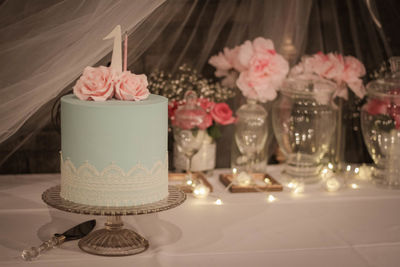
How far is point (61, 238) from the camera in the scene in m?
1.44

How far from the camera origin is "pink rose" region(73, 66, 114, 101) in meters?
1.36

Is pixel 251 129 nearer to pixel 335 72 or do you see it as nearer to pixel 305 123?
pixel 305 123

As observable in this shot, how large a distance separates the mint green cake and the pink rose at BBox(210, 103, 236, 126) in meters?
0.61

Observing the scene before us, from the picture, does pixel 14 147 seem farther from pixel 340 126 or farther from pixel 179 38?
pixel 340 126

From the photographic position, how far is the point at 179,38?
2.03 m

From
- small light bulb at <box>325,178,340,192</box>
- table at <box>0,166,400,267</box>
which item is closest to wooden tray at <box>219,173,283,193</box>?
table at <box>0,166,400,267</box>

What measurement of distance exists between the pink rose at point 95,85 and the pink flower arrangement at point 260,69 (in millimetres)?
678

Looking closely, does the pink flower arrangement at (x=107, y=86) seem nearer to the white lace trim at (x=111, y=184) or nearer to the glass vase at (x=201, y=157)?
the white lace trim at (x=111, y=184)

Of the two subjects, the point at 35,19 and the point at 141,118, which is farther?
the point at 35,19

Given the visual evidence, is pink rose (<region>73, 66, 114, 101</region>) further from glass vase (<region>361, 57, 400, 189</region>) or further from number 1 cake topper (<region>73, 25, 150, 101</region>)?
glass vase (<region>361, 57, 400, 189</region>)

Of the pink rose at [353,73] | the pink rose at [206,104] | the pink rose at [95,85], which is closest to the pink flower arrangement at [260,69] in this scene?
the pink rose at [206,104]

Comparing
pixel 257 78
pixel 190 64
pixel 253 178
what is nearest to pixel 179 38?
pixel 190 64

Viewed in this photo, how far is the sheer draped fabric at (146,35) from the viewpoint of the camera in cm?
144

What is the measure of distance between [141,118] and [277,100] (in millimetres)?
823
